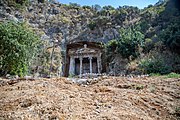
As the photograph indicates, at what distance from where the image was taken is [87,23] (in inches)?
932

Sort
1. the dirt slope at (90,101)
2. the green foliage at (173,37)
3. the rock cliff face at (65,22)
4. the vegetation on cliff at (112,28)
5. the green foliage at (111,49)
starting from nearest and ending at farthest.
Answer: the dirt slope at (90,101), the green foliage at (173,37), the vegetation on cliff at (112,28), the green foliage at (111,49), the rock cliff face at (65,22)

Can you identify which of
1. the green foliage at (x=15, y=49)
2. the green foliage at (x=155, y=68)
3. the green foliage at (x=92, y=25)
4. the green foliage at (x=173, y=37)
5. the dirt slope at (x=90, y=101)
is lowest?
the dirt slope at (x=90, y=101)

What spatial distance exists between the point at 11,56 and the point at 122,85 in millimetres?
5384

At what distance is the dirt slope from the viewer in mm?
5637

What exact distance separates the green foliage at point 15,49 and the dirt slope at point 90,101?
299cm

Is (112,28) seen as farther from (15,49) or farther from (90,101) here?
(90,101)

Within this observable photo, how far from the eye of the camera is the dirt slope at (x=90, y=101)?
5.64 m

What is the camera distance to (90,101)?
639 cm

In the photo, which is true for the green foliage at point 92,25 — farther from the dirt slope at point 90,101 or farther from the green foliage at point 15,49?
the dirt slope at point 90,101

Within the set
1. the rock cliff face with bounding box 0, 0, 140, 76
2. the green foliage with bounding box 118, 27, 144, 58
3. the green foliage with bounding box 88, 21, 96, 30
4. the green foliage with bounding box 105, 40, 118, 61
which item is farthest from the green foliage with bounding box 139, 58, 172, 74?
the green foliage with bounding box 88, 21, 96, 30

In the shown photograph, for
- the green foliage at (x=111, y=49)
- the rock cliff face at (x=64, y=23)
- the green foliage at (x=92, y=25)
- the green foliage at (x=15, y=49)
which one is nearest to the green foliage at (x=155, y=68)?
the green foliage at (x=111, y=49)

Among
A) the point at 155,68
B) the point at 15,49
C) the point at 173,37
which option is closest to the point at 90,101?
the point at 15,49

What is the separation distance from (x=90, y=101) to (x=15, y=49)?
5925 mm

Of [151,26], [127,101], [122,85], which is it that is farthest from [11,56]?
[151,26]
